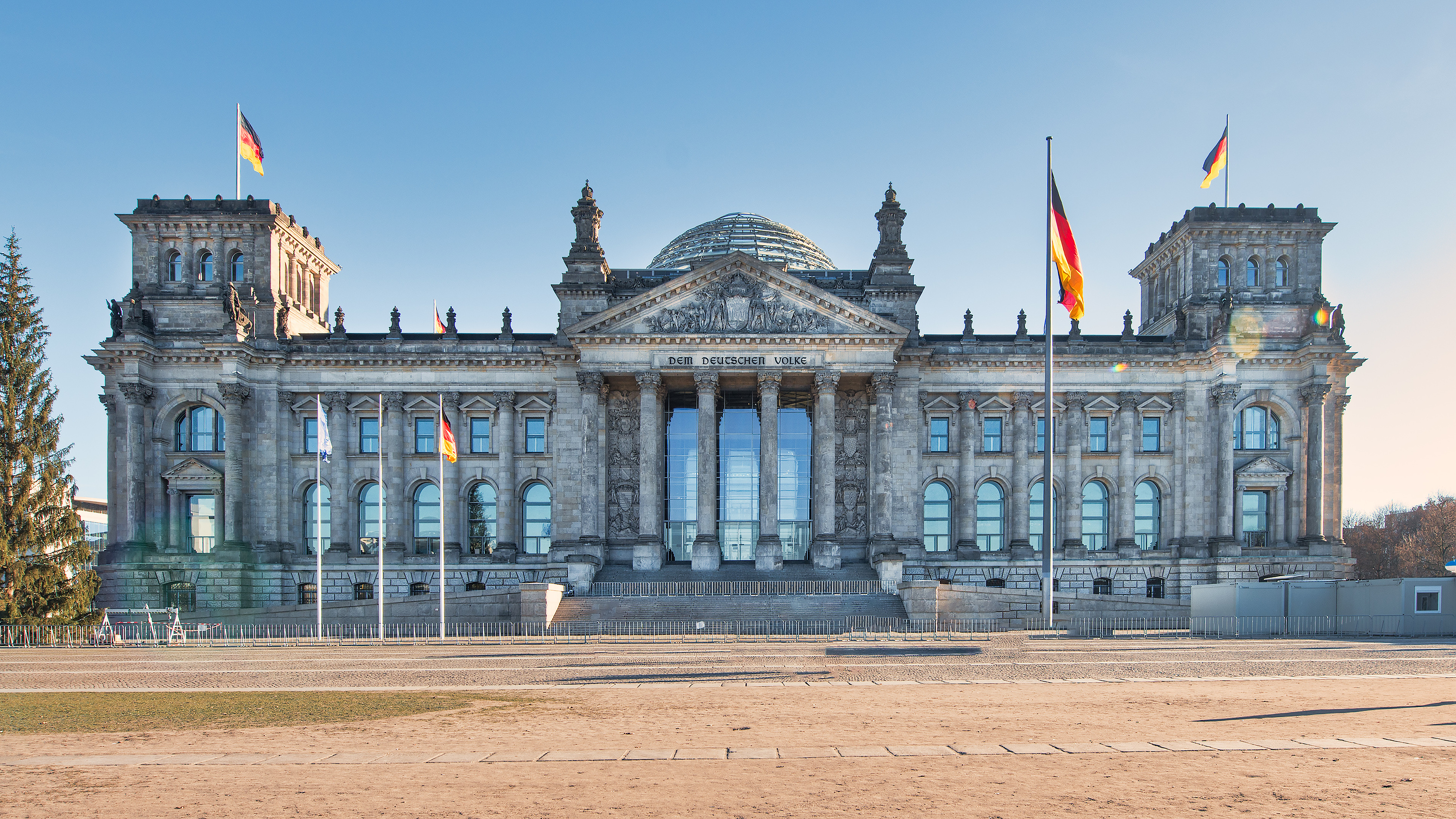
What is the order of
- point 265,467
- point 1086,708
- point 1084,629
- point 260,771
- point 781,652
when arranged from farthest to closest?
point 265,467, point 1084,629, point 781,652, point 1086,708, point 260,771

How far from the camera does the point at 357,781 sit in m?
12.6

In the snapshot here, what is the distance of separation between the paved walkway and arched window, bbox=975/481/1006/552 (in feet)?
146

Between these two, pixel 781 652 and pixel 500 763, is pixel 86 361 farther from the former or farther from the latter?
pixel 500 763

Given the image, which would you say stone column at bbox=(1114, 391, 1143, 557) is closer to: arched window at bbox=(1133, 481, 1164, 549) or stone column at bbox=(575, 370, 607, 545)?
arched window at bbox=(1133, 481, 1164, 549)

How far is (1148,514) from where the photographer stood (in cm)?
5925

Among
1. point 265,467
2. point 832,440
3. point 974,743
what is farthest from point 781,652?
point 265,467

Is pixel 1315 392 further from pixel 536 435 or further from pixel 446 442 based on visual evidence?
pixel 446 442

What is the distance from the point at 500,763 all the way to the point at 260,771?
10.4 ft

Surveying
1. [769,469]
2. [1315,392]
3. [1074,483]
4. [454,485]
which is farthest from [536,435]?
[1315,392]

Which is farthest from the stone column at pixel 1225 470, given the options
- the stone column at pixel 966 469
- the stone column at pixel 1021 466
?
the stone column at pixel 966 469

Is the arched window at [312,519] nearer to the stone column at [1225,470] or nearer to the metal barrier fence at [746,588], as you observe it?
the metal barrier fence at [746,588]

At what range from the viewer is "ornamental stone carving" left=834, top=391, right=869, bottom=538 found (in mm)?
57219

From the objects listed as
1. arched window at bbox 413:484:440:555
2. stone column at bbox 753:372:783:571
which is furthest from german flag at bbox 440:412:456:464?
stone column at bbox 753:372:783:571

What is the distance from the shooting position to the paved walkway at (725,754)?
13859 mm
